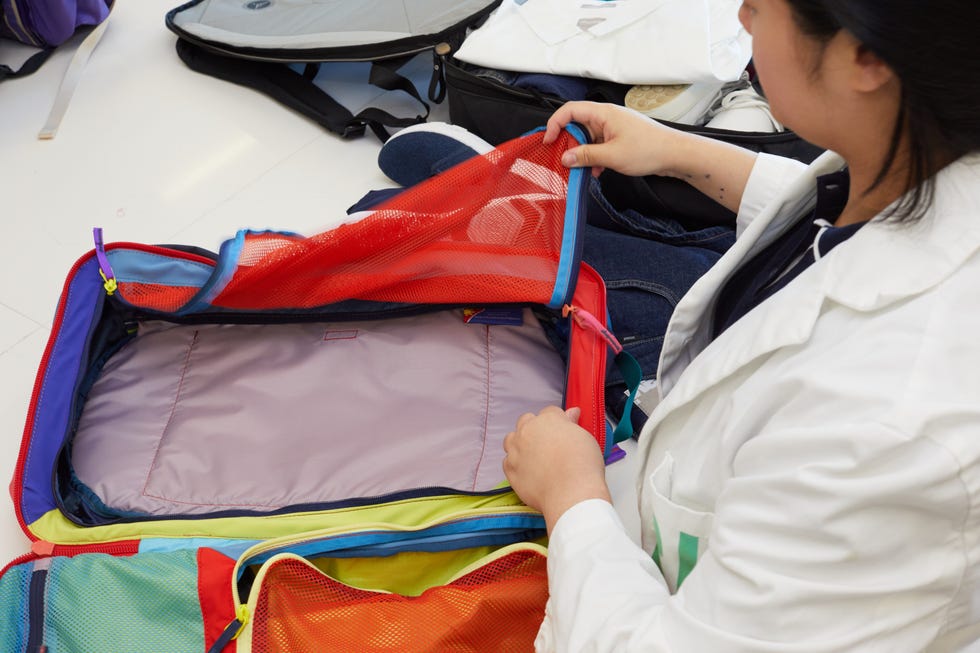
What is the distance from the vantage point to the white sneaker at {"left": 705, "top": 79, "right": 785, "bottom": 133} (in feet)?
3.62

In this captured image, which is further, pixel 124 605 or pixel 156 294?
pixel 156 294

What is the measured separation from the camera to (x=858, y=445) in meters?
0.38

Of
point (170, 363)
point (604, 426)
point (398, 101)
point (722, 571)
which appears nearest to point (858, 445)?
point (722, 571)

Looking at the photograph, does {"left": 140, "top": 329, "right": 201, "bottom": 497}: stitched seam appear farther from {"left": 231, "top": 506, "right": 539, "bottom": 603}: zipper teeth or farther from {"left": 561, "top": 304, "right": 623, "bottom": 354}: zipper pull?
{"left": 561, "top": 304, "right": 623, "bottom": 354}: zipper pull

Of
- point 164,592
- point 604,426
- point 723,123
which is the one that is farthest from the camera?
point 723,123

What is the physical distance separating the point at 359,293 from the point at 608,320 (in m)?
0.29

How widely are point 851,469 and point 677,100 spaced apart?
2.81 feet

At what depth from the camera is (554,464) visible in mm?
672

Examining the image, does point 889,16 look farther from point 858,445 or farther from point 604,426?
point 604,426

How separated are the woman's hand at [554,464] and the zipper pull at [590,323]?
0.39 ft

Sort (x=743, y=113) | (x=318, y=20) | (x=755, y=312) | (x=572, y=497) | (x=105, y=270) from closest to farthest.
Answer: (x=755, y=312) < (x=572, y=497) < (x=105, y=270) < (x=743, y=113) < (x=318, y=20)

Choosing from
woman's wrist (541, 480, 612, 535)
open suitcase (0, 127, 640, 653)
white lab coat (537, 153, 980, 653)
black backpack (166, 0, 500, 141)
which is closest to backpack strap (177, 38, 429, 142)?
black backpack (166, 0, 500, 141)

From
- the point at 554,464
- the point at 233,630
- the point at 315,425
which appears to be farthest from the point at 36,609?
the point at 554,464

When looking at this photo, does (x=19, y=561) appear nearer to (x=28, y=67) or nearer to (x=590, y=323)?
(x=590, y=323)
